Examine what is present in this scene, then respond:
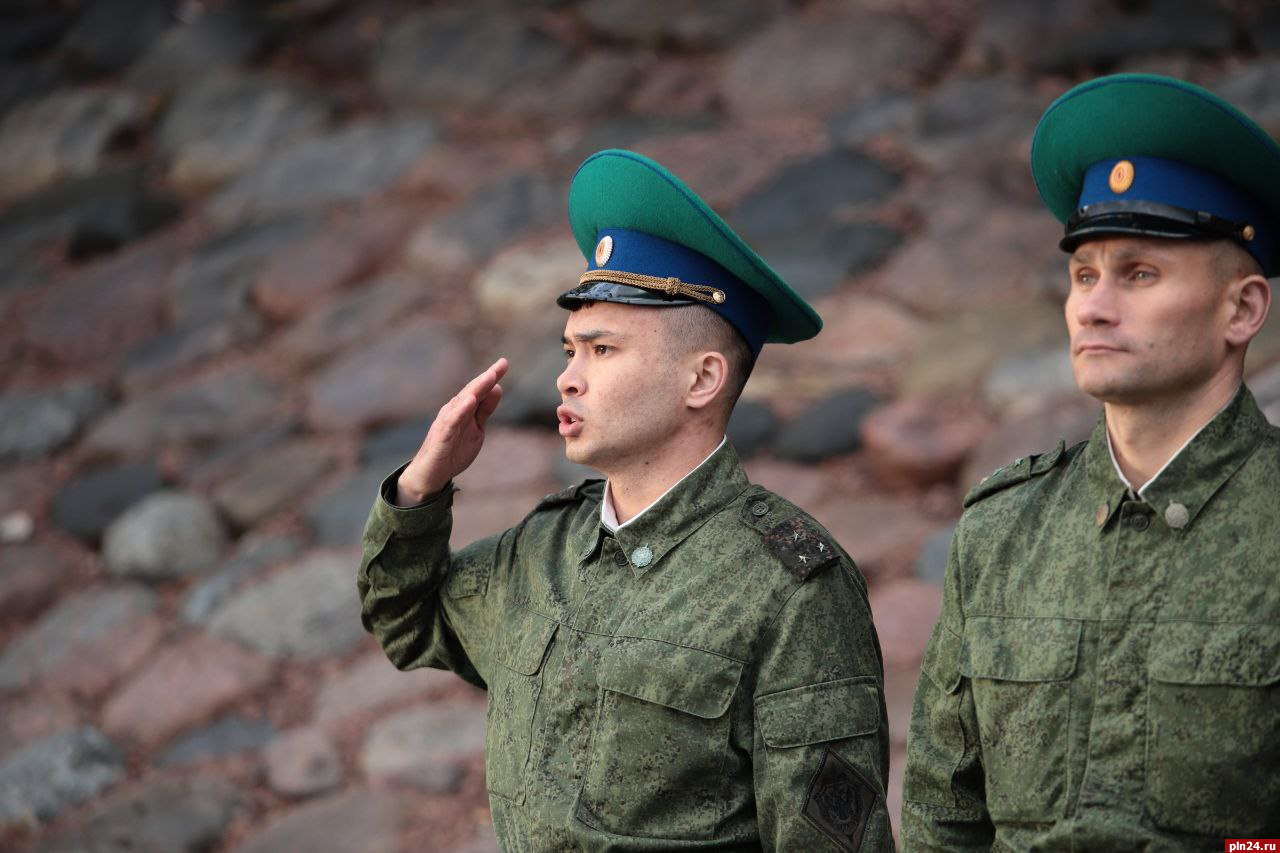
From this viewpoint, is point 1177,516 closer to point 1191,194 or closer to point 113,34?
point 1191,194

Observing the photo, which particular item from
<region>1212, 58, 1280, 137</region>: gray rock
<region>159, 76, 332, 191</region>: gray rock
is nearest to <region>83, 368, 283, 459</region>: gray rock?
<region>159, 76, 332, 191</region>: gray rock

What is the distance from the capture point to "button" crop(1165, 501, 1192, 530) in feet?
7.57

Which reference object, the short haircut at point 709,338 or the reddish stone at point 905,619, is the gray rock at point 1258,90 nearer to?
the reddish stone at point 905,619

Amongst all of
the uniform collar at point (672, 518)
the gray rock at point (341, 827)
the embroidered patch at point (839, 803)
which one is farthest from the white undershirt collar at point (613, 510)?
the gray rock at point (341, 827)

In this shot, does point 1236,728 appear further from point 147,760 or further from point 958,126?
point 958,126

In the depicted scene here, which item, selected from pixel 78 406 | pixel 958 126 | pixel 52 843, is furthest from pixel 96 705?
pixel 958 126

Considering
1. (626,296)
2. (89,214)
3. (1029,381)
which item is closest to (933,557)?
(1029,381)

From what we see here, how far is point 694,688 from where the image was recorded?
2.56 meters

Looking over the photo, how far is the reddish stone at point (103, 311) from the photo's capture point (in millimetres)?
8273

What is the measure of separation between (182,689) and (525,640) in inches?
140

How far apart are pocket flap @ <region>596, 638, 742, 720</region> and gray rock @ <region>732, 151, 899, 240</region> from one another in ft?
15.8

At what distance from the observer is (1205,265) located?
7.72 feet

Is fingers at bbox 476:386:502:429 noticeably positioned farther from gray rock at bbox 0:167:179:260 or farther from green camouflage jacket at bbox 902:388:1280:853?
gray rock at bbox 0:167:179:260

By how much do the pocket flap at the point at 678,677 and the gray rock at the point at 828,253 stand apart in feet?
13.8
